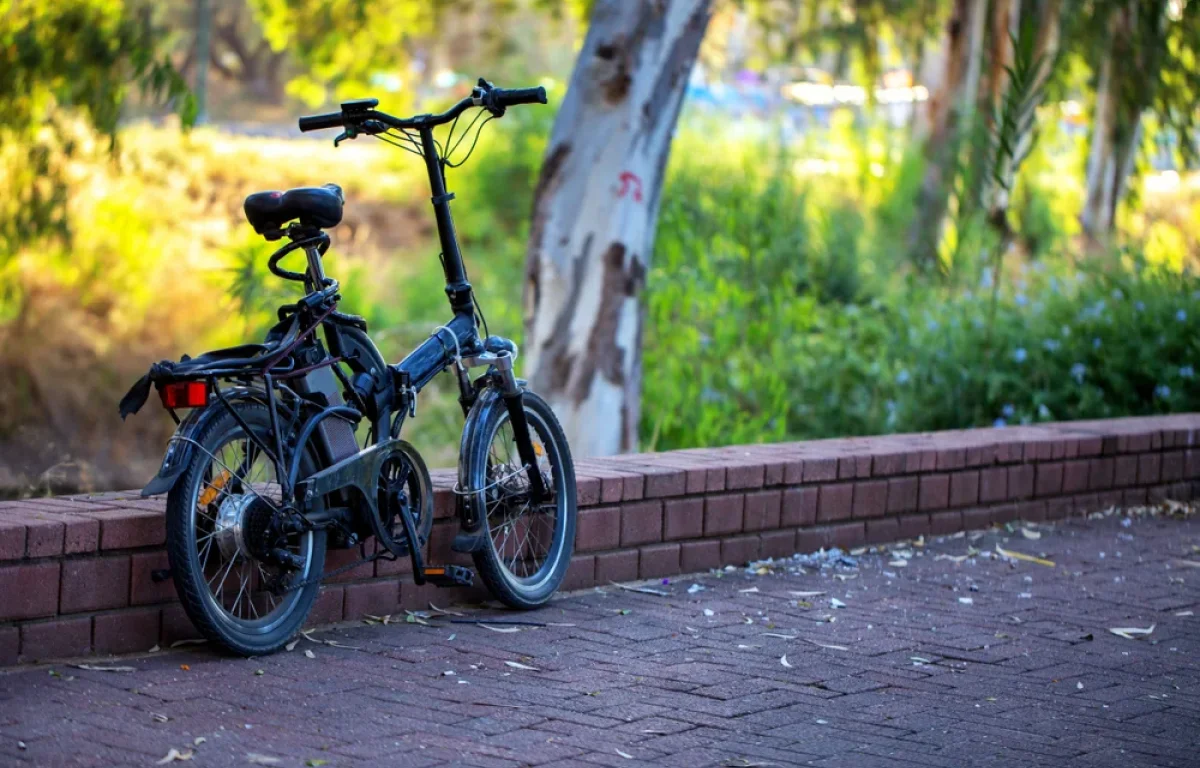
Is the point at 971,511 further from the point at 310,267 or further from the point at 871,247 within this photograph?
the point at 871,247

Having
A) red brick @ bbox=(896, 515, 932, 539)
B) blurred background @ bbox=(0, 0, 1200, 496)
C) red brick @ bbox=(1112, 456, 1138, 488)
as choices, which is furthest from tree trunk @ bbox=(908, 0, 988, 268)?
red brick @ bbox=(896, 515, 932, 539)

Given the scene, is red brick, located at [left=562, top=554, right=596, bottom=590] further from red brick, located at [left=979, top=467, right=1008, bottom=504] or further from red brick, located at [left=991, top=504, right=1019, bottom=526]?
red brick, located at [left=991, top=504, right=1019, bottom=526]

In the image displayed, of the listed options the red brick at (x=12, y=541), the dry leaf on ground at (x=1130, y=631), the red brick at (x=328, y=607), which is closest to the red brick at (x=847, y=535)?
the dry leaf on ground at (x=1130, y=631)

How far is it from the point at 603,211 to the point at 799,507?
8.90 ft

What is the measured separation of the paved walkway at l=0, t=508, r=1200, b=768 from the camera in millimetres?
3664

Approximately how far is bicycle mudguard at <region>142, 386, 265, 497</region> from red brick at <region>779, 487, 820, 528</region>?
268 centimetres

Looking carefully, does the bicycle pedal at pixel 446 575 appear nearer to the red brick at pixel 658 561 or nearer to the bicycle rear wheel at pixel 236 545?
the bicycle rear wheel at pixel 236 545

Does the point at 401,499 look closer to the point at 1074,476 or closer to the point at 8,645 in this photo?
the point at 8,645

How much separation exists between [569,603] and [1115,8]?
44.8 ft

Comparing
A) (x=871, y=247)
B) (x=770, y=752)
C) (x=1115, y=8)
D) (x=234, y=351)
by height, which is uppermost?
(x=1115, y=8)

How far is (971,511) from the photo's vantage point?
7008 millimetres

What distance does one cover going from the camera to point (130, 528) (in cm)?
429

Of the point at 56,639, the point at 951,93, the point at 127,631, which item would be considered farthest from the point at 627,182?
the point at 951,93

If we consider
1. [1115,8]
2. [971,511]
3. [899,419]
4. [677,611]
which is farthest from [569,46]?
[677,611]
